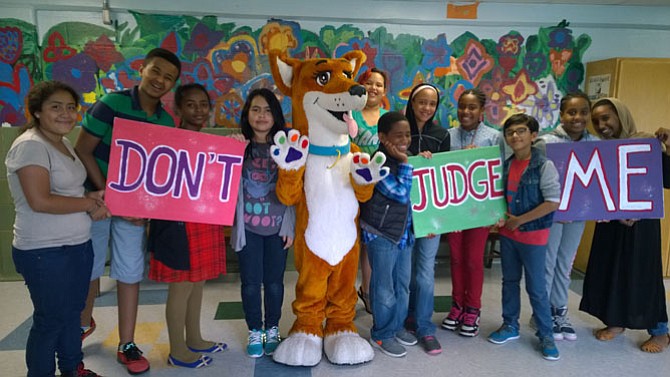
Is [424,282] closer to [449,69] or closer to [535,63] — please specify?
[449,69]

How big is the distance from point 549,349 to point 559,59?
9.25 ft

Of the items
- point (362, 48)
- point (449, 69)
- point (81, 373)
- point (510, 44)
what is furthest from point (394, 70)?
point (81, 373)

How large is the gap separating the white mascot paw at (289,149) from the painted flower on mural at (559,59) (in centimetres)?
312

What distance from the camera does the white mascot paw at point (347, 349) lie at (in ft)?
7.30

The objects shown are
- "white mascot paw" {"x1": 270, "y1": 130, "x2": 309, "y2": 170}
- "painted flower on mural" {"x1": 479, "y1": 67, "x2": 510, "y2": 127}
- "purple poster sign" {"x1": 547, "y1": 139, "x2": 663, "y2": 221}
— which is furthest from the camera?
"painted flower on mural" {"x1": 479, "y1": 67, "x2": 510, "y2": 127}

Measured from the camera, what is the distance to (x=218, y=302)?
3.16 m

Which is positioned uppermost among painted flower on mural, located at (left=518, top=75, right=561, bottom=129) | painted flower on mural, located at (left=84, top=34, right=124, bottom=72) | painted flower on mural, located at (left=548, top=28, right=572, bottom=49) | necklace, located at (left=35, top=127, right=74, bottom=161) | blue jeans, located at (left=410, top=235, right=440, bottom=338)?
painted flower on mural, located at (left=548, top=28, right=572, bottom=49)

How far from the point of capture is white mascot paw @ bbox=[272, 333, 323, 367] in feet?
7.24

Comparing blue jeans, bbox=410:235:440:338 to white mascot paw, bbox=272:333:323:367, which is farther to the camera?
blue jeans, bbox=410:235:440:338

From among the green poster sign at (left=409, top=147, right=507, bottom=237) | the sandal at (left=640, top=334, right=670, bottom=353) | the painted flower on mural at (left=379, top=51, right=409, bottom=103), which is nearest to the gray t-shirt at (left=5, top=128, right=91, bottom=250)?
the green poster sign at (left=409, top=147, right=507, bottom=237)

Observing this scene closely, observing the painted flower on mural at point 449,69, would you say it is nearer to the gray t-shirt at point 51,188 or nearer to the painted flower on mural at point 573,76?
the painted flower on mural at point 573,76

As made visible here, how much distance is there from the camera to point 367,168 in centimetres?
200

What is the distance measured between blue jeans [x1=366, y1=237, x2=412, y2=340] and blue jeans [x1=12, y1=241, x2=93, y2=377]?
1.33m

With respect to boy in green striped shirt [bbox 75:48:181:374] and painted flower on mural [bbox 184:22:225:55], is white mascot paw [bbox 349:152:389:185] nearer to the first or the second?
boy in green striped shirt [bbox 75:48:181:374]
